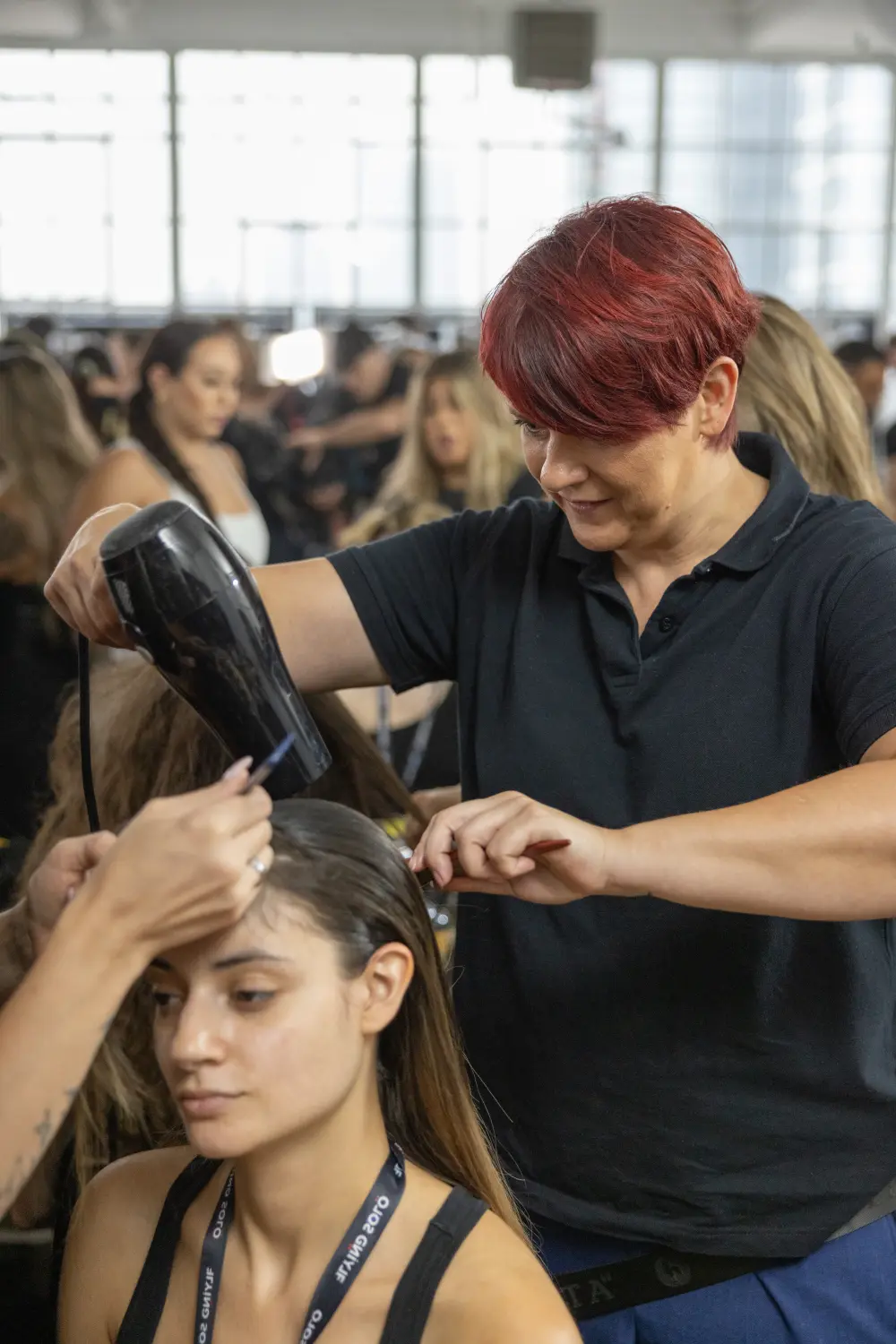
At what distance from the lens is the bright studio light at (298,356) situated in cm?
631

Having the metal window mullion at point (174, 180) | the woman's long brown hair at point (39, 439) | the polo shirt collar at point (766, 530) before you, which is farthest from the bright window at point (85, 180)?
the polo shirt collar at point (766, 530)

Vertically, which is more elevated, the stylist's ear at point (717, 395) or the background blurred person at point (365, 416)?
the stylist's ear at point (717, 395)

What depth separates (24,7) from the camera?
12.1 metres

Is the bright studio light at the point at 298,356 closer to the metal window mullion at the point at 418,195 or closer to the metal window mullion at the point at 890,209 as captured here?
the metal window mullion at the point at 418,195

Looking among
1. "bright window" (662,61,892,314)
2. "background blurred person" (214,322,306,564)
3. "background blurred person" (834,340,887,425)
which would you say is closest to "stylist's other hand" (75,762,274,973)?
"background blurred person" (214,322,306,564)

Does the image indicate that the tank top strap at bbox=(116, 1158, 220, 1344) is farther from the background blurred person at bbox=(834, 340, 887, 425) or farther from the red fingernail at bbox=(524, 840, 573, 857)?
the background blurred person at bbox=(834, 340, 887, 425)

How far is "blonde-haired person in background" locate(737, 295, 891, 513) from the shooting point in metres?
1.84

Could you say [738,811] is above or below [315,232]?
below

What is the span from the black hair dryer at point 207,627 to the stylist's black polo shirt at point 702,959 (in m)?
0.30

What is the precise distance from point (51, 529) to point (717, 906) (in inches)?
84.1

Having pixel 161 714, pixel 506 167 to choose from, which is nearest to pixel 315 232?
pixel 506 167

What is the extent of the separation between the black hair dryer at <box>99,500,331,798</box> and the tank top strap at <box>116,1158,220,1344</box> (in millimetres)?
404

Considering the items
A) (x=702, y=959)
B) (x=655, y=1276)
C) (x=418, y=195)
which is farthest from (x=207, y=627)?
(x=418, y=195)

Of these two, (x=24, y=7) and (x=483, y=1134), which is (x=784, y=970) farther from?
(x=24, y=7)
